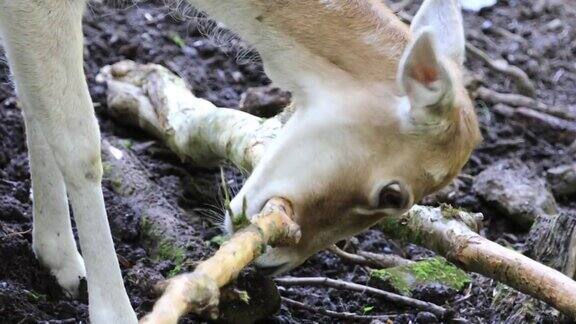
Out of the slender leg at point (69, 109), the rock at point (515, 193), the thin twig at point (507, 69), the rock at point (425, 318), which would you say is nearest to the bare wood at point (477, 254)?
the rock at point (425, 318)

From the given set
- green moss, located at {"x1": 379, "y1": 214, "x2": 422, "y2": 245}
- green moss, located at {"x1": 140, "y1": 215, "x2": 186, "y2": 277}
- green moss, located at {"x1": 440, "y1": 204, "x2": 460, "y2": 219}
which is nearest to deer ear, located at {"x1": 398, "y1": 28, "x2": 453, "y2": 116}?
green moss, located at {"x1": 440, "y1": 204, "x2": 460, "y2": 219}

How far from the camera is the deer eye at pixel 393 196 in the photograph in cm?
457

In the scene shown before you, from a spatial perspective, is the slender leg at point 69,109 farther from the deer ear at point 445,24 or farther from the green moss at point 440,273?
the green moss at point 440,273

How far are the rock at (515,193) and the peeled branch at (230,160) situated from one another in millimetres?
1245

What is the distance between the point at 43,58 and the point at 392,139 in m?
1.52

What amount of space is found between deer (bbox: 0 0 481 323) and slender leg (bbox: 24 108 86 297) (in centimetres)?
58

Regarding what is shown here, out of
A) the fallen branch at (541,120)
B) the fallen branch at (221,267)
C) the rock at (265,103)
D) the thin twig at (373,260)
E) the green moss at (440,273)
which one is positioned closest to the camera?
the fallen branch at (221,267)

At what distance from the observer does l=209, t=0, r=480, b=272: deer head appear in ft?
15.0

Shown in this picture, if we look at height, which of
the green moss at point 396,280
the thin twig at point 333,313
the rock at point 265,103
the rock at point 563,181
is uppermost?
the rock at point 265,103

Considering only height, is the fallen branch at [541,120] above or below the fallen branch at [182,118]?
below

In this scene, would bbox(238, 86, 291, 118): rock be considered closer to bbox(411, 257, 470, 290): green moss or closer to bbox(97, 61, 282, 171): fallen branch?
bbox(97, 61, 282, 171): fallen branch

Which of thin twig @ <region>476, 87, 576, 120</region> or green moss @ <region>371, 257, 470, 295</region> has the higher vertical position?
thin twig @ <region>476, 87, 576, 120</region>

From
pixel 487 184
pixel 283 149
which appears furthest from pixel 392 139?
pixel 487 184

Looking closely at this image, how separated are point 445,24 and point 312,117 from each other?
0.85 meters
